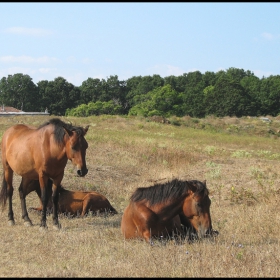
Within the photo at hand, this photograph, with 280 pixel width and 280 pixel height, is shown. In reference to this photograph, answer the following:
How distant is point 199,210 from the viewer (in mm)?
7141

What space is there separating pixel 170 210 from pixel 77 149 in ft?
8.09

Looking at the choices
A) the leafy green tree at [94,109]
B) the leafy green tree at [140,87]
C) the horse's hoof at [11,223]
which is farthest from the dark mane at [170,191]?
the leafy green tree at [140,87]

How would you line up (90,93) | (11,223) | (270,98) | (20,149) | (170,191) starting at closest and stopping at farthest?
(170,191) → (11,223) → (20,149) → (270,98) → (90,93)

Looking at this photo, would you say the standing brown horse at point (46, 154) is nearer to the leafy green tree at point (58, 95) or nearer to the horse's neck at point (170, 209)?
the horse's neck at point (170, 209)

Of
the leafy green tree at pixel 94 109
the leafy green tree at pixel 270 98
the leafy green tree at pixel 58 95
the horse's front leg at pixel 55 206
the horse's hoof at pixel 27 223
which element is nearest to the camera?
the horse's front leg at pixel 55 206

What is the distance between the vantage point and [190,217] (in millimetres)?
7312

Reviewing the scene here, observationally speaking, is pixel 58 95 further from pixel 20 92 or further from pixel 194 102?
pixel 194 102

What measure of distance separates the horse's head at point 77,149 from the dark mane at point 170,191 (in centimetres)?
144

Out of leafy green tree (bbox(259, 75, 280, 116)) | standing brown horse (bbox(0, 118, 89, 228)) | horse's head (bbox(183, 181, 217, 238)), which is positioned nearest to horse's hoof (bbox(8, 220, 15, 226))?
standing brown horse (bbox(0, 118, 89, 228))

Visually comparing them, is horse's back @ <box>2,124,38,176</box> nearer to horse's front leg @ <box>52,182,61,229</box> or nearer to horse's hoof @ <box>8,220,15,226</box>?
horse's front leg @ <box>52,182,61,229</box>

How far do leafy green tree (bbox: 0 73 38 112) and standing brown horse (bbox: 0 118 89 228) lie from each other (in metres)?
90.2

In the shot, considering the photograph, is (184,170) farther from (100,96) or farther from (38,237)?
(100,96)

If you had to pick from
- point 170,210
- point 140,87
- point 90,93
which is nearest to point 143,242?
point 170,210

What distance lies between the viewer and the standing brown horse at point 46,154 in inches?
352
